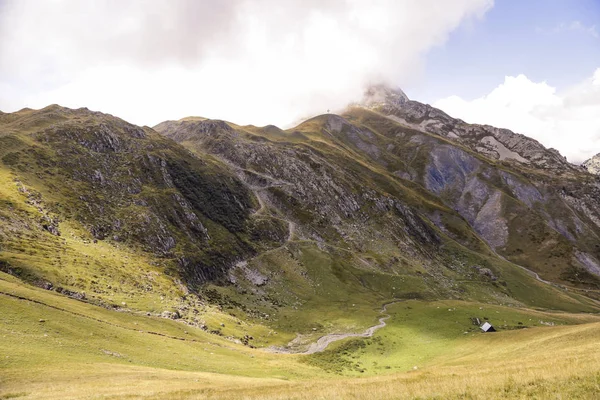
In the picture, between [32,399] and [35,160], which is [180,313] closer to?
[32,399]

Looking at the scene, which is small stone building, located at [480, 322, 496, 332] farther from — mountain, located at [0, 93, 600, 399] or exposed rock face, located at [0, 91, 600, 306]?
exposed rock face, located at [0, 91, 600, 306]

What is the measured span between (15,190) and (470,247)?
666 feet

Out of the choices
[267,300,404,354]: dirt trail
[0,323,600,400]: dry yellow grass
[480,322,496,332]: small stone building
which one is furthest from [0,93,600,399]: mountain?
[480,322,496,332]: small stone building

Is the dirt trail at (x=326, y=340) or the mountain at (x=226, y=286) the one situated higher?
the mountain at (x=226, y=286)

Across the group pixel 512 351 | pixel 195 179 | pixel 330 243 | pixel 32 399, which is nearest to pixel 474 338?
pixel 512 351

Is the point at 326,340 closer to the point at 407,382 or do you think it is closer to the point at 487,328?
the point at 487,328

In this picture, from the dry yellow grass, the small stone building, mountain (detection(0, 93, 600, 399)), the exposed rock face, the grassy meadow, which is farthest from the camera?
the exposed rock face

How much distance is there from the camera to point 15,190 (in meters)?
89.0

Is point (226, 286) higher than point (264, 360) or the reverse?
higher

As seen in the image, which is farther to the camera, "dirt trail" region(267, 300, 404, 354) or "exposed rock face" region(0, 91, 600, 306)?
"exposed rock face" region(0, 91, 600, 306)

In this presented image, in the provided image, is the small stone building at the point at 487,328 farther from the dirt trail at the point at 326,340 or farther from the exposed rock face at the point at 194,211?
the exposed rock face at the point at 194,211

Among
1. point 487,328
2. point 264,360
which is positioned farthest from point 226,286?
point 487,328

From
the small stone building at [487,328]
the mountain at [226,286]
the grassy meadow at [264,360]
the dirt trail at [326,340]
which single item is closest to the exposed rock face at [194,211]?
the mountain at [226,286]

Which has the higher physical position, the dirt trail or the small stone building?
the small stone building
